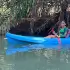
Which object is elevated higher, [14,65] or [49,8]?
[49,8]

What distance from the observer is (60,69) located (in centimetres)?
816

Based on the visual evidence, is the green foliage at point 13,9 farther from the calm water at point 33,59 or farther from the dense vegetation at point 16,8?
the calm water at point 33,59

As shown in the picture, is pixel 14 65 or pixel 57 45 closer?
pixel 14 65

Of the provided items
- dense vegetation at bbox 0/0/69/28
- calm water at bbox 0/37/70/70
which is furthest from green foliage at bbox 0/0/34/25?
calm water at bbox 0/37/70/70

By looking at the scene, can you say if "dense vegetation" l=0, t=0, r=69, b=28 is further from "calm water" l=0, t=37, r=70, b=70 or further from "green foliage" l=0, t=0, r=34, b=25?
"calm water" l=0, t=37, r=70, b=70

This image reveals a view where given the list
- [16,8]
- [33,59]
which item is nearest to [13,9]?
[16,8]

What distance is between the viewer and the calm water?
847 centimetres

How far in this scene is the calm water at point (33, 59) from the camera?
27.8 feet

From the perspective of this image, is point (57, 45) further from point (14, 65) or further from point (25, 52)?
point (14, 65)

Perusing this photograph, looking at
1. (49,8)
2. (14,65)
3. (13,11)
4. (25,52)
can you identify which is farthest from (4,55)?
(49,8)

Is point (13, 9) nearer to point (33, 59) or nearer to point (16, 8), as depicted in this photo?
point (16, 8)

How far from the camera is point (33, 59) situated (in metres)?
9.61

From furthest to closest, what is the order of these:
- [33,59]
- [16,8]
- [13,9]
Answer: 1. [13,9]
2. [16,8]
3. [33,59]

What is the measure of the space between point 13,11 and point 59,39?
10.2 feet
